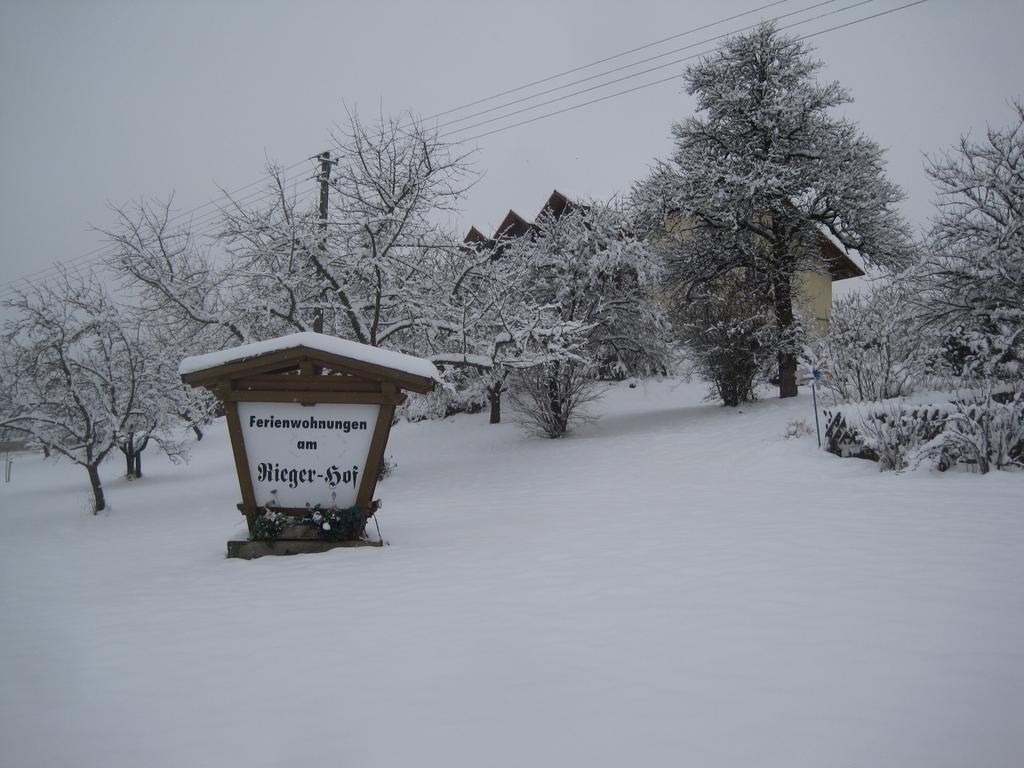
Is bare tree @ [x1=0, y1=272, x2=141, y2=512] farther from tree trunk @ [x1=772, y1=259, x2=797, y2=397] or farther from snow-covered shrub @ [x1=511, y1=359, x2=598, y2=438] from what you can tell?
tree trunk @ [x1=772, y1=259, x2=797, y2=397]

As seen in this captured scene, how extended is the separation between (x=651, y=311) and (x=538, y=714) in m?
17.0

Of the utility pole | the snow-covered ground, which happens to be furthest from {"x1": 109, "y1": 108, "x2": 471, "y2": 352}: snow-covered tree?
the snow-covered ground

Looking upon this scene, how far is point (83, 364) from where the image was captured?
51.3 ft

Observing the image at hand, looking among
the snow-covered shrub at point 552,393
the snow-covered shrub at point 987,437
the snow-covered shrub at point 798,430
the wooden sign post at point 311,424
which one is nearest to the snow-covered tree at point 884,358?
the snow-covered shrub at point 798,430

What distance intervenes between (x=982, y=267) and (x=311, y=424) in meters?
11.7

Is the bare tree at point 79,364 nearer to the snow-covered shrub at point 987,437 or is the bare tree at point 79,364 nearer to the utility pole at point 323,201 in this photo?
the utility pole at point 323,201

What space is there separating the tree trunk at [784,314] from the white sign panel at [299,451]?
1394 centimetres

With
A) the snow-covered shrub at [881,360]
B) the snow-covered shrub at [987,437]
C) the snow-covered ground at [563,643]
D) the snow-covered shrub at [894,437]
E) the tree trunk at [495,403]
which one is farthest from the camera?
the tree trunk at [495,403]

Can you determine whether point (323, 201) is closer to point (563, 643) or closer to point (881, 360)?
point (881, 360)

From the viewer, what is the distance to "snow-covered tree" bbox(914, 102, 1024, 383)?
35.9 feet

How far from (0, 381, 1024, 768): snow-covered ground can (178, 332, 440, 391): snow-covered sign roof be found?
2.02 m

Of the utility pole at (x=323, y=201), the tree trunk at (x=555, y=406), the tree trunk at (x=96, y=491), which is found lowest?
the tree trunk at (x=96, y=491)

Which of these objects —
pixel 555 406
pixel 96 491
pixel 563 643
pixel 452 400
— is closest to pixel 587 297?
pixel 555 406

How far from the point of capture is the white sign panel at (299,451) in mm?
7293
